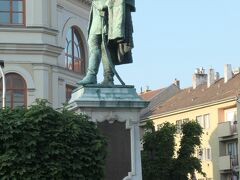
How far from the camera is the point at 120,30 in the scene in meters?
14.5

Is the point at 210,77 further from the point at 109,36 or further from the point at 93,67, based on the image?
the point at 93,67

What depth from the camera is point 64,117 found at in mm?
13070

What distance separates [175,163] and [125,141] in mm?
12248

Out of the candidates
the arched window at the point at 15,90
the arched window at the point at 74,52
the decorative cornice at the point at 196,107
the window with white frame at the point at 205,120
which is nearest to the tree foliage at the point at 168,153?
the arched window at the point at 15,90

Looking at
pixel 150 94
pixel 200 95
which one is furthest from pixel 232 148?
pixel 150 94

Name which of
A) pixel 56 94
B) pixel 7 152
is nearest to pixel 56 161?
pixel 7 152

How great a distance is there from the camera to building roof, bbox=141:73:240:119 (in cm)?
6869

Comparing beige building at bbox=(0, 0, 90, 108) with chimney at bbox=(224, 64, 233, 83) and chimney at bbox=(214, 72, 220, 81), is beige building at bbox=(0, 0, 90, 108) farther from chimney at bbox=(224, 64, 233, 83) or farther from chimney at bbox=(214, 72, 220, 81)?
chimney at bbox=(214, 72, 220, 81)

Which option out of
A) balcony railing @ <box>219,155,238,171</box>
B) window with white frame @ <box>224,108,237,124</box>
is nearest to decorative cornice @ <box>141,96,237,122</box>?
window with white frame @ <box>224,108,237,124</box>

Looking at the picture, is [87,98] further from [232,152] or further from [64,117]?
[232,152]

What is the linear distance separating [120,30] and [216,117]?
179 ft

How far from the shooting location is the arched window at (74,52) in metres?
45.1

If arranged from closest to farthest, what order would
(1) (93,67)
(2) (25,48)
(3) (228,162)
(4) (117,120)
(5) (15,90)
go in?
(4) (117,120), (1) (93,67), (5) (15,90), (2) (25,48), (3) (228,162)

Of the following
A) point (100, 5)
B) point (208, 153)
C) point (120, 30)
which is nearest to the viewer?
point (120, 30)
